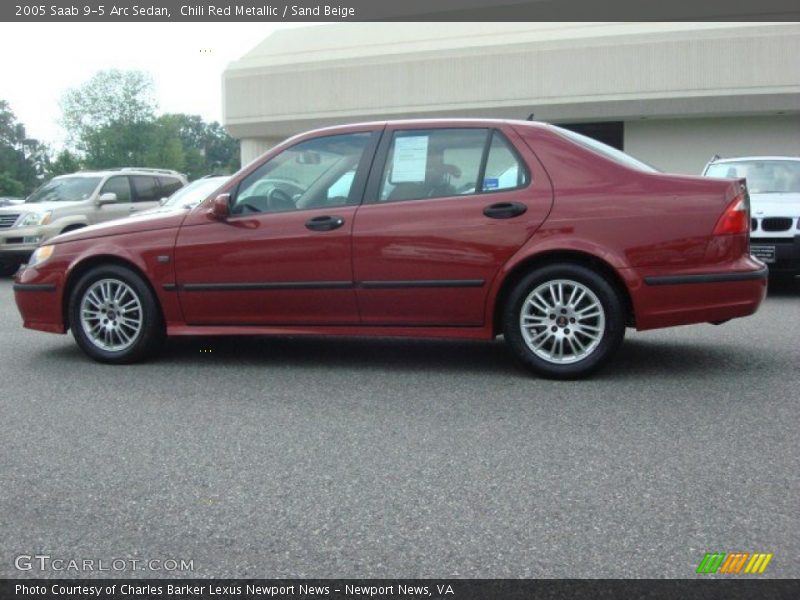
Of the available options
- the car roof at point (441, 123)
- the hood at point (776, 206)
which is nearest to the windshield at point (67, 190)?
the car roof at point (441, 123)

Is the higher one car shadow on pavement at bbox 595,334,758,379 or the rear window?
the rear window

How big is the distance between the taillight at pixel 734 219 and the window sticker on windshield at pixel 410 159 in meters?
1.93

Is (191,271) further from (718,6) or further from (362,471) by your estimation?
(718,6)

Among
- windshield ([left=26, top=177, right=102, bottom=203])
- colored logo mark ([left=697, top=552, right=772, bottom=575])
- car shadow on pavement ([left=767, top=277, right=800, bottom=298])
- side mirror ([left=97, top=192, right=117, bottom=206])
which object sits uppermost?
windshield ([left=26, top=177, right=102, bottom=203])

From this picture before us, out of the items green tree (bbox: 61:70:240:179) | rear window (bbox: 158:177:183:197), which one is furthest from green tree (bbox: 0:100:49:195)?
rear window (bbox: 158:177:183:197)

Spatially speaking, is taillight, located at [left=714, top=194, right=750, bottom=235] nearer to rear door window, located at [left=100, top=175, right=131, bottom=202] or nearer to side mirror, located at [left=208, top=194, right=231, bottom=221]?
side mirror, located at [left=208, top=194, right=231, bottom=221]

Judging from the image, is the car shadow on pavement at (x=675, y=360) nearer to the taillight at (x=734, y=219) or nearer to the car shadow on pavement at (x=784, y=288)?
the taillight at (x=734, y=219)

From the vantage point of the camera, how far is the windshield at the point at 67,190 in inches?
596

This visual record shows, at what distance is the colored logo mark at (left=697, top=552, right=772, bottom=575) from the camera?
120 inches

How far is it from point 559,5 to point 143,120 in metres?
69.6

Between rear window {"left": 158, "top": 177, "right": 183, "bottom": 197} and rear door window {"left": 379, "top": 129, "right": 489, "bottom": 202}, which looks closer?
rear door window {"left": 379, "top": 129, "right": 489, "bottom": 202}

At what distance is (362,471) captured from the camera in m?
4.13

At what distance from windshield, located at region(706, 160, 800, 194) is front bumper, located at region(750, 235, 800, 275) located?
3.96 ft

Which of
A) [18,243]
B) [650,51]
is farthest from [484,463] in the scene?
[650,51]
